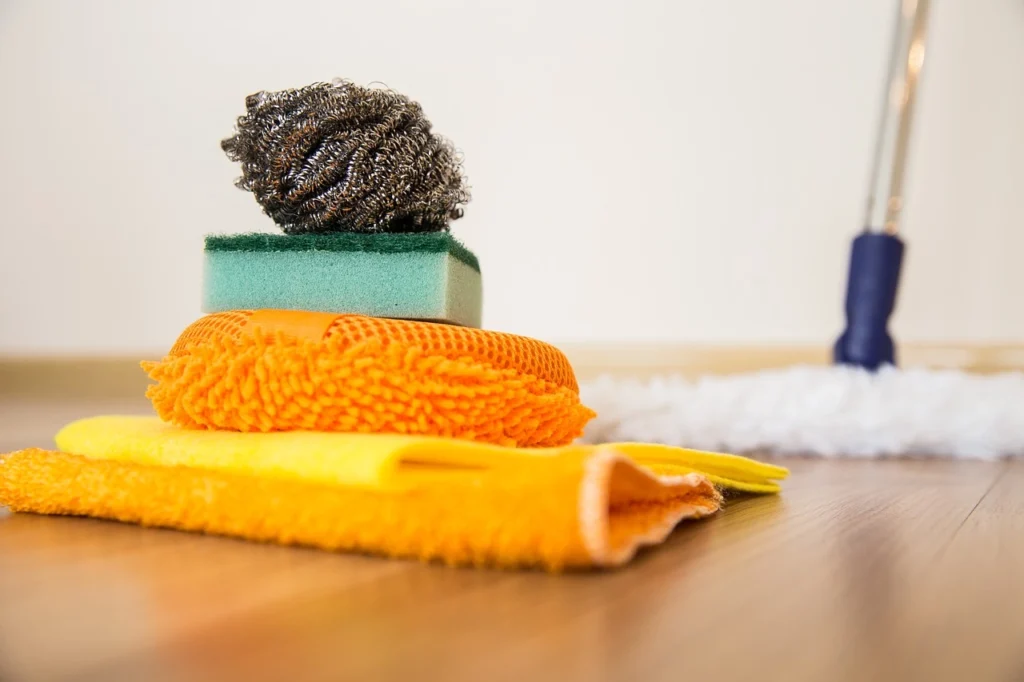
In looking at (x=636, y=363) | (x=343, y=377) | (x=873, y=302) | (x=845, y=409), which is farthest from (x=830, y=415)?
(x=343, y=377)

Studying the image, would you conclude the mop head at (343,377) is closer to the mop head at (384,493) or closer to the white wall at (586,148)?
the mop head at (384,493)

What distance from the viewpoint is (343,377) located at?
361 millimetres

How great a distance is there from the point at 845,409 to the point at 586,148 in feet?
2.18

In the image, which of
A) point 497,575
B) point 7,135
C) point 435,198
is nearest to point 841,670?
point 497,575

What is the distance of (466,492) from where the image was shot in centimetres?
29

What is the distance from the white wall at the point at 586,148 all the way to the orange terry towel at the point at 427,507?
98 centimetres

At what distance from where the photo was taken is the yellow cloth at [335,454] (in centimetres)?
30

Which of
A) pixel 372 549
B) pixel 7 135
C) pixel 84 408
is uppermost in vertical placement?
pixel 7 135

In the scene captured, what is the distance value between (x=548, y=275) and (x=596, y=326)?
12 centimetres

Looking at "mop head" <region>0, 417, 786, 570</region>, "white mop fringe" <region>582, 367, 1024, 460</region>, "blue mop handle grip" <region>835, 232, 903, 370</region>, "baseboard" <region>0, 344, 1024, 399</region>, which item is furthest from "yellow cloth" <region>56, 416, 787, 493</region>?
"baseboard" <region>0, 344, 1024, 399</region>

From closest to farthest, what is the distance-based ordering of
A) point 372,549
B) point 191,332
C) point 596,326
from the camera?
point 372,549, point 191,332, point 596,326

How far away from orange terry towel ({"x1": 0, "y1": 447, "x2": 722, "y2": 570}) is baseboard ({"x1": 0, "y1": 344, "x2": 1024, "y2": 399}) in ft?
3.06

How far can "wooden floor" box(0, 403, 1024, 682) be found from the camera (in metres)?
0.20

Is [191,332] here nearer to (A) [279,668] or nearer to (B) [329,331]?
(B) [329,331]
